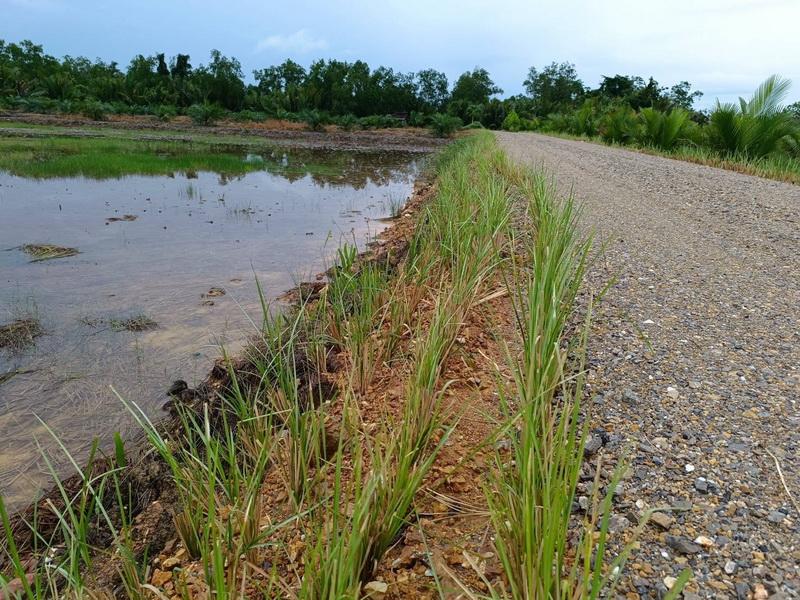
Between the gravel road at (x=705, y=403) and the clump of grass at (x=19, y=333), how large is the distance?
348 centimetres

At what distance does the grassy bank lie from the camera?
1.13 m

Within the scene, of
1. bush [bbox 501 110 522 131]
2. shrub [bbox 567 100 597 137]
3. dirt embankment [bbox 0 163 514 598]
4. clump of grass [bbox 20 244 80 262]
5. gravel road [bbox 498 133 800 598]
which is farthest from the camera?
bush [bbox 501 110 522 131]

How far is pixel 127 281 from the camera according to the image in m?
4.86

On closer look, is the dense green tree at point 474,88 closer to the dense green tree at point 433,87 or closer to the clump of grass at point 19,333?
the dense green tree at point 433,87

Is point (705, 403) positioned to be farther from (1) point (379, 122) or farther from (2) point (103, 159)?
(1) point (379, 122)

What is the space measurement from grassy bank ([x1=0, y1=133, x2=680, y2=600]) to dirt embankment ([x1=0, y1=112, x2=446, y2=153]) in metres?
23.6

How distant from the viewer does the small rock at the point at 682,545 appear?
1242mm

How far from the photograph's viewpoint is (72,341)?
3.53m

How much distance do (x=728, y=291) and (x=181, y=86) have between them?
4714 cm

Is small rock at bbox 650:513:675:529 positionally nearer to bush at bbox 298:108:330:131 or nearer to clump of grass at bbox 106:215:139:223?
clump of grass at bbox 106:215:139:223

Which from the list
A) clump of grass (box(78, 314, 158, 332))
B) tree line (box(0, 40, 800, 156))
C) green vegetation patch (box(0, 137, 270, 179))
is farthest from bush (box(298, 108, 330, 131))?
clump of grass (box(78, 314, 158, 332))

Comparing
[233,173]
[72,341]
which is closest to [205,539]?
[72,341]

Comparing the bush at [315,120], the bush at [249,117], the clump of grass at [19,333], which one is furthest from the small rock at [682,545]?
the bush at [249,117]

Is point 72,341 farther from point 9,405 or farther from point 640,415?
point 640,415
